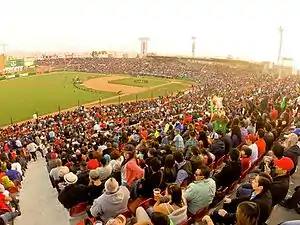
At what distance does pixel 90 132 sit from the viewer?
21828 millimetres

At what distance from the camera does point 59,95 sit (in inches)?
2040

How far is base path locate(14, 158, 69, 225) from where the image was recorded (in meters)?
8.18

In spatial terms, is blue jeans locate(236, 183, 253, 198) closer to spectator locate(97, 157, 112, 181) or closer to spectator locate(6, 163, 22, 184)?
spectator locate(97, 157, 112, 181)

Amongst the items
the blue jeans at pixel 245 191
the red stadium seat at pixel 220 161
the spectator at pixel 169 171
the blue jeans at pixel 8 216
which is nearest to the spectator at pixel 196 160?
the spectator at pixel 169 171

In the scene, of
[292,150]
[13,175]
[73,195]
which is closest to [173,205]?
[73,195]

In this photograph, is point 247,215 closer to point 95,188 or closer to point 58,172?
point 95,188

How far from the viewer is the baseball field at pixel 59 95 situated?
40.7 metres

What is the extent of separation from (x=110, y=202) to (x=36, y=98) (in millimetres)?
45624

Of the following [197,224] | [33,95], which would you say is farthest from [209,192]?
[33,95]

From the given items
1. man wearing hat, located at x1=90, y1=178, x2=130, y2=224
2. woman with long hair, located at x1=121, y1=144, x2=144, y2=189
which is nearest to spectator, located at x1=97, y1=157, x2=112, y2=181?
woman with long hair, located at x1=121, y1=144, x2=144, y2=189

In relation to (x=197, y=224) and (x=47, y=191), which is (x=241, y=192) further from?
(x=47, y=191)

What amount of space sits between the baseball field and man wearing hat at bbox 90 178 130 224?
30.0 metres

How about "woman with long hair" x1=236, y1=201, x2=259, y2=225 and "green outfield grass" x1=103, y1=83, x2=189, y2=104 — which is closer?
"woman with long hair" x1=236, y1=201, x2=259, y2=225

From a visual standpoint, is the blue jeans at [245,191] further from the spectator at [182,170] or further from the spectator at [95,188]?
the spectator at [95,188]
